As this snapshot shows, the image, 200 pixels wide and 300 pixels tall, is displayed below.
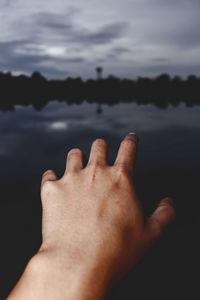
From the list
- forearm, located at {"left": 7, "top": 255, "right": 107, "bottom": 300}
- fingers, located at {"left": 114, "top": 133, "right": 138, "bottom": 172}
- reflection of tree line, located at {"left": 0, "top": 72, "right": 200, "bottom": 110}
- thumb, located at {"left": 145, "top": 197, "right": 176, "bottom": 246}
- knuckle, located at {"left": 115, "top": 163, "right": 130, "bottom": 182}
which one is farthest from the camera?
reflection of tree line, located at {"left": 0, "top": 72, "right": 200, "bottom": 110}

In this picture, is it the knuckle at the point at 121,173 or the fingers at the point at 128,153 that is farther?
the fingers at the point at 128,153

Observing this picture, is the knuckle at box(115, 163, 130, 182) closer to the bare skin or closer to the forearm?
the bare skin

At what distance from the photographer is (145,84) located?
66.5 m

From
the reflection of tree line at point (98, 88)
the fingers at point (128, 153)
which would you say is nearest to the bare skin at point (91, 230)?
the fingers at point (128, 153)

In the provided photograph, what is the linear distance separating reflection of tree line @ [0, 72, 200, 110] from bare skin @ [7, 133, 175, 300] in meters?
55.5

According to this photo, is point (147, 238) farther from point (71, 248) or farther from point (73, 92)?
point (73, 92)

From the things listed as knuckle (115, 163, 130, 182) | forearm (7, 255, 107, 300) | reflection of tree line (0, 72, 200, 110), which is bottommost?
forearm (7, 255, 107, 300)

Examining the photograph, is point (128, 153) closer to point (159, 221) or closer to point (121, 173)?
point (121, 173)

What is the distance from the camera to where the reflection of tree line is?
5875 centimetres

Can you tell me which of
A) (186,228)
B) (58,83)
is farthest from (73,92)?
(186,228)

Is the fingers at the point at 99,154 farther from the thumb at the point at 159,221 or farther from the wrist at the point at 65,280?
the wrist at the point at 65,280

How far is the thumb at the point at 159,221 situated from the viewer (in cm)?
109

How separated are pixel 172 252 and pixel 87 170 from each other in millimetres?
2565

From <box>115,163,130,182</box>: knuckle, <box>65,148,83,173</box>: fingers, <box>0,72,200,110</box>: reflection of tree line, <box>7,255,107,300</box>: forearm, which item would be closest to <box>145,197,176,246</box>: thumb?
<box>115,163,130,182</box>: knuckle
